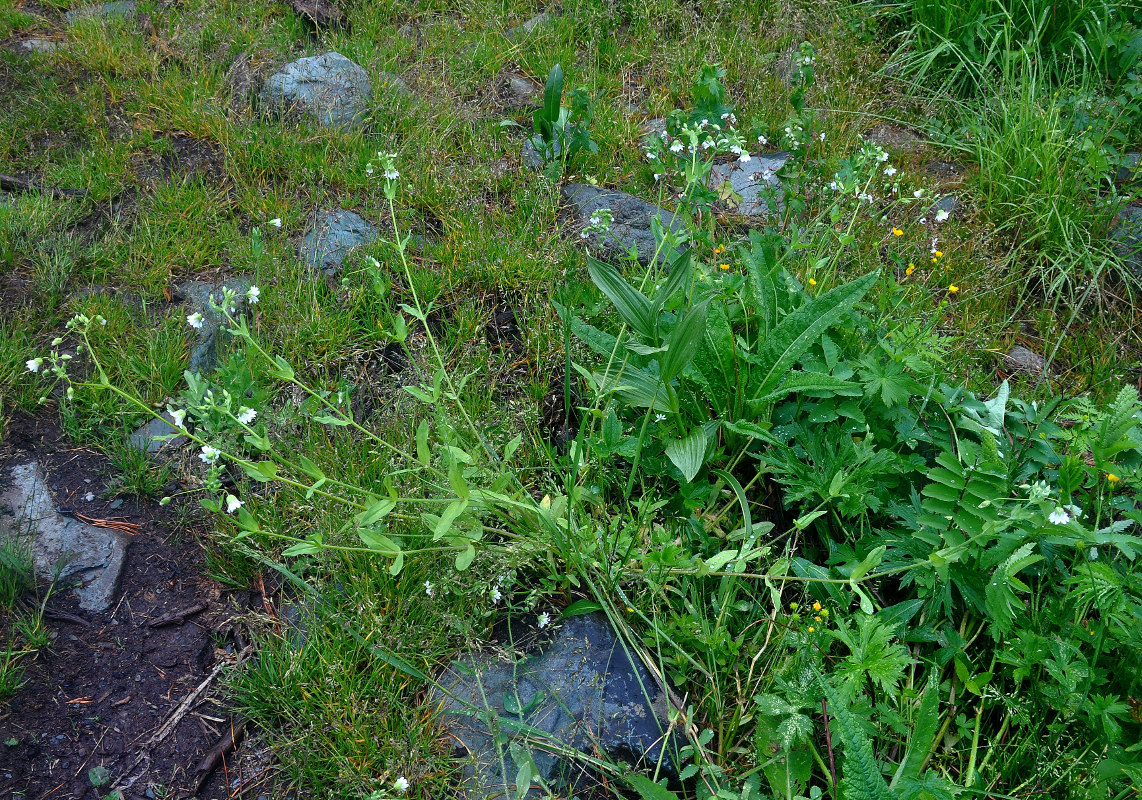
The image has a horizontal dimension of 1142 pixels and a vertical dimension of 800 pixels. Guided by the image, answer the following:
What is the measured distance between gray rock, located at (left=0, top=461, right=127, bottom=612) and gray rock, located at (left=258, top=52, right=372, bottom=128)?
234 centimetres

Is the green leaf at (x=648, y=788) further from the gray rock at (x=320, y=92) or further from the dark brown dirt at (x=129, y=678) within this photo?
the gray rock at (x=320, y=92)

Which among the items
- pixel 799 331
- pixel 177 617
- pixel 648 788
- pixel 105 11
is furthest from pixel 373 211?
pixel 648 788

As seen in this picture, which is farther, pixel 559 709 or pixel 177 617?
pixel 177 617

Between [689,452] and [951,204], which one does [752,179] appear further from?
[689,452]

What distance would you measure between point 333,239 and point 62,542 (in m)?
1.69

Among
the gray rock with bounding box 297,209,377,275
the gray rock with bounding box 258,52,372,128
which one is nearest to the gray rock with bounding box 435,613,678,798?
the gray rock with bounding box 297,209,377,275

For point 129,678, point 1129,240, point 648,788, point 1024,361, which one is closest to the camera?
point 648,788

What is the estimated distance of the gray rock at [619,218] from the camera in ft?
11.6

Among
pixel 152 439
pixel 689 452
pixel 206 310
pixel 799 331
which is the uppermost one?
pixel 799 331

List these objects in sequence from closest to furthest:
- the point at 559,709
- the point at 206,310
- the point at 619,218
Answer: the point at 559,709, the point at 206,310, the point at 619,218

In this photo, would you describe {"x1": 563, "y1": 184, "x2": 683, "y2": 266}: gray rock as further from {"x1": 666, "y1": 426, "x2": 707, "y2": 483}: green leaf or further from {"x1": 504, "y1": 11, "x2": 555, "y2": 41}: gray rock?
{"x1": 504, "y1": 11, "x2": 555, "y2": 41}: gray rock

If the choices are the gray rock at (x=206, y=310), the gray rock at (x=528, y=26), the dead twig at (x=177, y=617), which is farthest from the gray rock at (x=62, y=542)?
the gray rock at (x=528, y=26)

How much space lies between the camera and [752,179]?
4.15m

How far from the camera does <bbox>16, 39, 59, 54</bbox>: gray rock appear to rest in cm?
447
